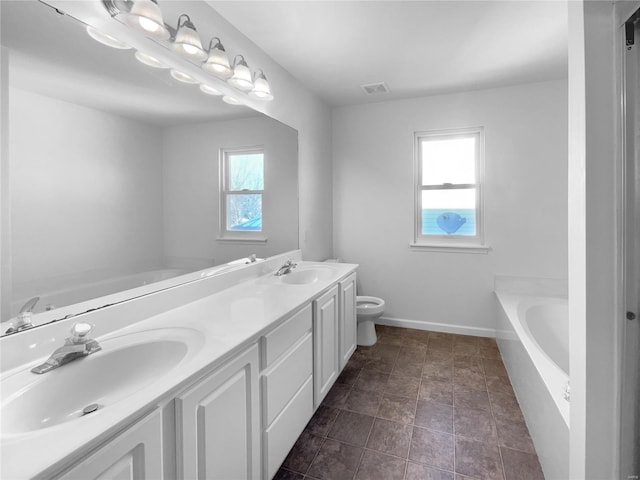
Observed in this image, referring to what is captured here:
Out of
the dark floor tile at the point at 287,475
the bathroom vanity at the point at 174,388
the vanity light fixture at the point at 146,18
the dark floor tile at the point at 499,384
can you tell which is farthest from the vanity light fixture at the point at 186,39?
the dark floor tile at the point at 499,384

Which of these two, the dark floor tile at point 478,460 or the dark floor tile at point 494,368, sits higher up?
the dark floor tile at point 494,368

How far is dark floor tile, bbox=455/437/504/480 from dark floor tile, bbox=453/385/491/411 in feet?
1.18

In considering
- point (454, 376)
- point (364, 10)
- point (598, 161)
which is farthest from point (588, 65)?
point (454, 376)

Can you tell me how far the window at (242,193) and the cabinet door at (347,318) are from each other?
2.50ft

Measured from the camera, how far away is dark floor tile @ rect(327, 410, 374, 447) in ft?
5.86

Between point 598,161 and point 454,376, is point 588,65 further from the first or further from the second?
point 454,376

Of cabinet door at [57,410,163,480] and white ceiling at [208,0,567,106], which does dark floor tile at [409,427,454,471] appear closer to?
cabinet door at [57,410,163,480]

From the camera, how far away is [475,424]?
192 centimetres

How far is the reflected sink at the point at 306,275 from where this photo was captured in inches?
95.2

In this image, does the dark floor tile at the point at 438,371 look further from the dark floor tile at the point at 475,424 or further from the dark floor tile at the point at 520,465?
the dark floor tile at the point at 520,465

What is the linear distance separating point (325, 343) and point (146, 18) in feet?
6.26

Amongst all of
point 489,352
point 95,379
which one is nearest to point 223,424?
point 95,379

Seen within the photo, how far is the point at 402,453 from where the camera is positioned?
1.68 metres

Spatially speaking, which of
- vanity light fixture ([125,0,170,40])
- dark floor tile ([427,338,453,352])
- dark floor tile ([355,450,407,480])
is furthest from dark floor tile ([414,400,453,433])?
vanity light fixture ([125,0,170,40])
